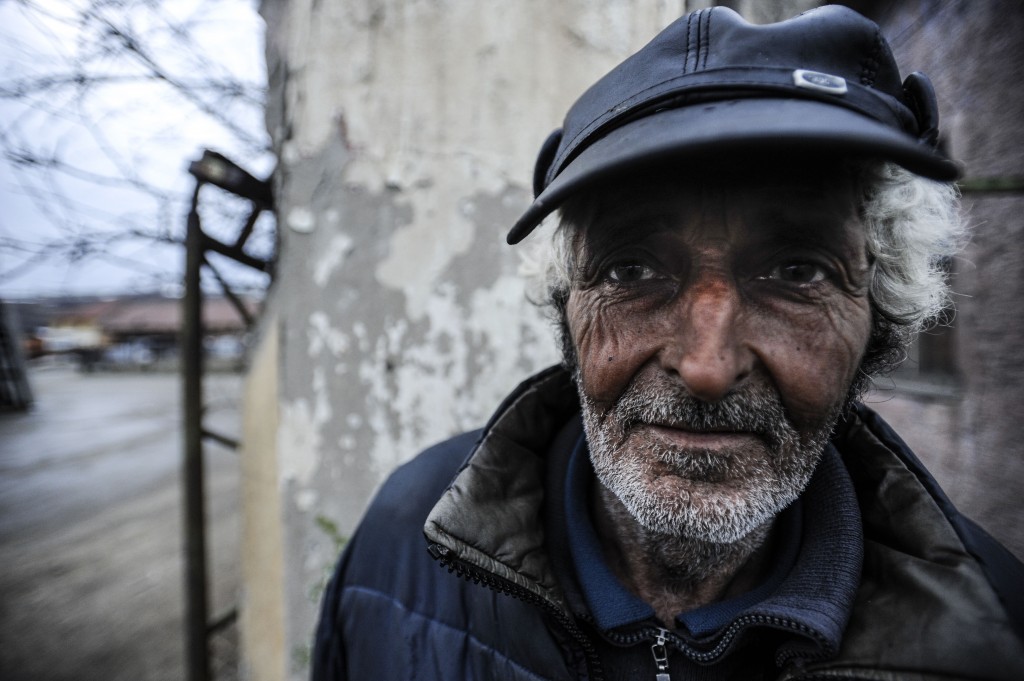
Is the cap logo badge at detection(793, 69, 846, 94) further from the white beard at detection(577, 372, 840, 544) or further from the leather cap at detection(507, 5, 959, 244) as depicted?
the white beard at detection(577, 372, 840, 544)

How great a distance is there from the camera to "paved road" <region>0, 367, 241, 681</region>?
10.2ft

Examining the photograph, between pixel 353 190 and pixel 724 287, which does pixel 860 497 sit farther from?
pixel 353 190

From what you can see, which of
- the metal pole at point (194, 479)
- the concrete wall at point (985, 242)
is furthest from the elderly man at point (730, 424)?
the concrete wall at point (985, 242)

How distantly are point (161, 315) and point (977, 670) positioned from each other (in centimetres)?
3053

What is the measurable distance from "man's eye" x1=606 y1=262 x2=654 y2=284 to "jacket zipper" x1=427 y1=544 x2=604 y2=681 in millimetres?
613

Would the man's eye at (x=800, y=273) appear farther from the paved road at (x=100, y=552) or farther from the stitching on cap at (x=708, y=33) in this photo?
the paved road at (x=100, y=552)

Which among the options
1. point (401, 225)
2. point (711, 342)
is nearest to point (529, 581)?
point (711, 342)

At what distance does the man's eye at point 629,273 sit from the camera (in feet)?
3.00

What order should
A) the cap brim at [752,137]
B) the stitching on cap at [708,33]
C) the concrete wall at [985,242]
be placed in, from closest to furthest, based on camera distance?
the cap brim at [752,137], the stitching on cap at [708,33], the concrete wall at [985,242]

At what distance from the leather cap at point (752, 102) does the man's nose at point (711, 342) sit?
23 centimetres

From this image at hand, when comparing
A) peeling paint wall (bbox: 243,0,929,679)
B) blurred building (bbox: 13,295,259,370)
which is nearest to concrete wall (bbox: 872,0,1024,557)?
peeling paint wall (bbox: 243,0,929,679)

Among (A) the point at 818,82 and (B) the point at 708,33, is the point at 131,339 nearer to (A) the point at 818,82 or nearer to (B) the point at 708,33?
(B) the point at 708,33

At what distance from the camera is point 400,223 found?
5.67 feet

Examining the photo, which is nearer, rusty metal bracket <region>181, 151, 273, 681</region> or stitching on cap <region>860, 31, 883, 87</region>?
stitching on cap <region>860, 31, 883, 87</region>
